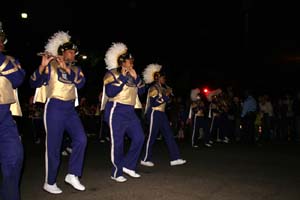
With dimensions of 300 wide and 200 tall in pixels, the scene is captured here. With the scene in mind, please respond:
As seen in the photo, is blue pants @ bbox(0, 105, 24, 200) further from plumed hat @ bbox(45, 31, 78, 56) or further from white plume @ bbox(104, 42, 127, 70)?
white plume @ bbox(104, 42, 127, 70)

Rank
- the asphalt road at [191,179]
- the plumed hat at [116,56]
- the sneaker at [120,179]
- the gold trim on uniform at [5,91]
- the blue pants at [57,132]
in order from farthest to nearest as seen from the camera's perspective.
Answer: the plumed hat at [116,56] < the sneaker at [120,179] < the blue pants at [57,132] < the asphalt road at [191,179] < the gold trim on uniform at [5,91]

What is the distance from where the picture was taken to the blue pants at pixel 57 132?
21.3 feet

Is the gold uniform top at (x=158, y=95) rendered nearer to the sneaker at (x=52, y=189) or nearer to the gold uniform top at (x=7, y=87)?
the sneaker at (x=52, y=189)

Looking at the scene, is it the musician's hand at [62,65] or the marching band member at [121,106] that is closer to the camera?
the musician's hand at [62,65]

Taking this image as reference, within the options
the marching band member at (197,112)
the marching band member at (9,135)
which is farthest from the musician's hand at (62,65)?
the marching band member at (197,112)

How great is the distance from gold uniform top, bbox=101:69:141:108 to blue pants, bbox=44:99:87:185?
3.19 feet

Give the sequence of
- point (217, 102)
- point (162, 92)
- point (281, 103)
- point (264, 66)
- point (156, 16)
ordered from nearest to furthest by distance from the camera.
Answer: point (162, 92), point (217, 102), point (281, 103), point (156, 16), point (264, 66)

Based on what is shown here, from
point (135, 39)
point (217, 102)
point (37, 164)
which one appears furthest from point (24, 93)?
point (37, 164)

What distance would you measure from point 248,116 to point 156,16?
10692 millimetres

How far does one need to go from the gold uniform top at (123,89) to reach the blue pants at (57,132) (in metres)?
0.97

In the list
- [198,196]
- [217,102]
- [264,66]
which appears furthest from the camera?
→ [264,66]

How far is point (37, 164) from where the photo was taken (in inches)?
376

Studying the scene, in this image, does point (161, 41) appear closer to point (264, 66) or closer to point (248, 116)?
point (264, 66)

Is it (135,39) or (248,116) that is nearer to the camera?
(248,116)
